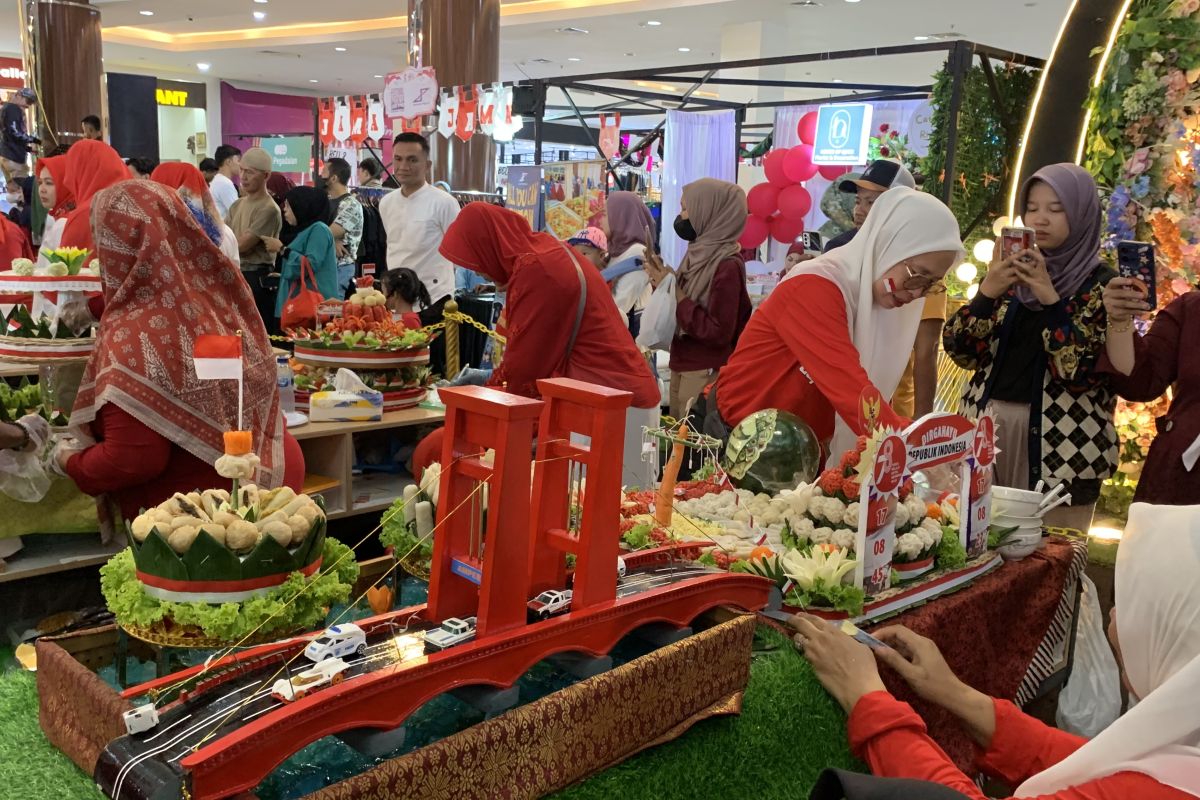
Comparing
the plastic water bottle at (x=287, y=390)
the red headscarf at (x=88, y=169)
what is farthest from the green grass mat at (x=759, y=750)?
the red headscarf at (x=88, y=169)

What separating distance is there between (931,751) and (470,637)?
711mm

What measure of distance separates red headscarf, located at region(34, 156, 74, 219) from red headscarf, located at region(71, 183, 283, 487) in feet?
7.58

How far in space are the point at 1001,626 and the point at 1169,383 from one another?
132 centimetres

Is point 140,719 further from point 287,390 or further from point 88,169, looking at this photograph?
point 88,169

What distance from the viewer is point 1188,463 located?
3.19 metres

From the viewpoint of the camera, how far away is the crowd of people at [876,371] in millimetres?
1284

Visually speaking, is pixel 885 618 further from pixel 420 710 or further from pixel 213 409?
pixel 213 409

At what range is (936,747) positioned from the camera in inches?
59.6

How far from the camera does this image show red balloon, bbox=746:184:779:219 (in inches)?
389

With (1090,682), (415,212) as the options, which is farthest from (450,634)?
(415,212)

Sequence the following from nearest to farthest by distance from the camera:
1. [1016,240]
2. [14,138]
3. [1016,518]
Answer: [1016,518] → [1016,240] → [14,138]

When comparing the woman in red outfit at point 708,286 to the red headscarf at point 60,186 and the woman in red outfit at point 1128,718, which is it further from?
the woman in red outfit at point 1128,718

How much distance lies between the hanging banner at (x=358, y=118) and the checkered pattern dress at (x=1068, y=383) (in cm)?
772

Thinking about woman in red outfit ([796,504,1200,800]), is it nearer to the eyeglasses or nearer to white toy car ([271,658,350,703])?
white toy car ([271,658,350,703])
